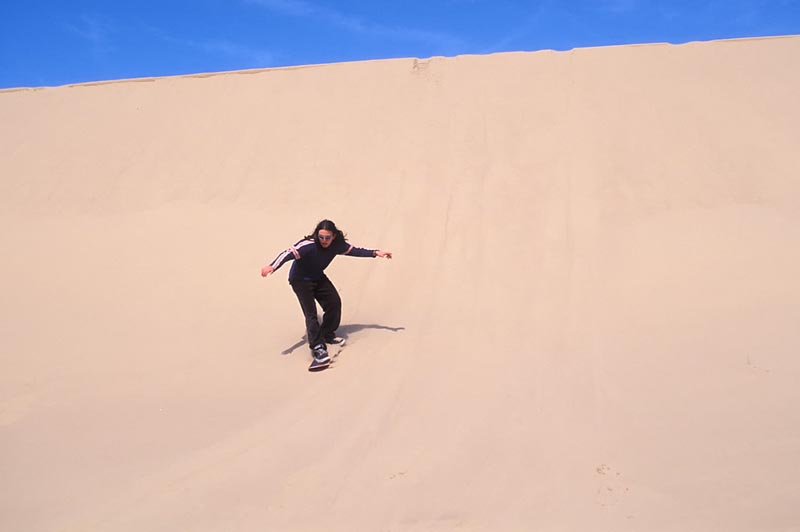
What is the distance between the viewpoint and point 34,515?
9.52 ft

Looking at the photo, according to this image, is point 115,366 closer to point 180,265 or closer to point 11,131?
point 180,265

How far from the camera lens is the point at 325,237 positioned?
455cm

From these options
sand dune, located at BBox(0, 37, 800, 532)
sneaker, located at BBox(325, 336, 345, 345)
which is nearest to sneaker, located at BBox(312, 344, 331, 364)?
sand dune, located at BBox(0, 37, 800, 532)

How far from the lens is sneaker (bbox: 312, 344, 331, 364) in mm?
4508

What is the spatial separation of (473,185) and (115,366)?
427 centimetres

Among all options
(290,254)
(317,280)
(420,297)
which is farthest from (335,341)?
(420,297)

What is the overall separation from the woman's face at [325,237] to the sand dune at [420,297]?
85 cm

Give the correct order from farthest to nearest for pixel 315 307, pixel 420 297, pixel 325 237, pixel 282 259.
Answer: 1. pixel 420 297
2. pixel 315 307
3. pixel 325 237
4. pixel 282 259

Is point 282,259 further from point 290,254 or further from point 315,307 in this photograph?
point 315,307

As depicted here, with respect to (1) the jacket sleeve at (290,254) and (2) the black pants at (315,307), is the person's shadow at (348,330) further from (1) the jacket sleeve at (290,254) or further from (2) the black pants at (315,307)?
(1) the jacket sleeve at (290,254)

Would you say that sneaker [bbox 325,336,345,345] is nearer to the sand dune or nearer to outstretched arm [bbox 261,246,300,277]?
the sand dune

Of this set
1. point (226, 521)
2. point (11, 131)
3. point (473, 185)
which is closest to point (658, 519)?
point (226, 521)

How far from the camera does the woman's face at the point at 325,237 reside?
4.54 m

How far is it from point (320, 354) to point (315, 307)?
374mm
